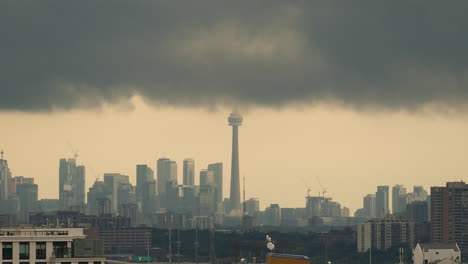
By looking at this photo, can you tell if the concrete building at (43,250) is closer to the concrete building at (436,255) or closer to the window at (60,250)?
the window at (60,250)

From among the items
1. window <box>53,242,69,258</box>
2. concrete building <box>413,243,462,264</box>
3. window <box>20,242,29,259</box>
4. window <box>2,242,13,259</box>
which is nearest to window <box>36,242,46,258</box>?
window <box>20,242,29,259</box>

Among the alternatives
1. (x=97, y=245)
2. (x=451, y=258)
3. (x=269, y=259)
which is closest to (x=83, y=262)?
(x=97, y=245)

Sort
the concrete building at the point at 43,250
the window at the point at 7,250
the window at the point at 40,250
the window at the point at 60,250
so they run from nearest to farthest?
the concrete building at the point at 43,250
the window at the point at 7,250
the window at the point at 40,250
the window at the point at 60,250

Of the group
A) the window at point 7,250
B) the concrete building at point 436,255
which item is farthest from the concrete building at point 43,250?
the concrete building at point 436,255

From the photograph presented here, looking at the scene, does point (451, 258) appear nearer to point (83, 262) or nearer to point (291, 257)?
point (83, 262)

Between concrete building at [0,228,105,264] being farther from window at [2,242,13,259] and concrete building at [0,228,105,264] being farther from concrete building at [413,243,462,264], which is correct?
concrete building at [413,243,462,264]
